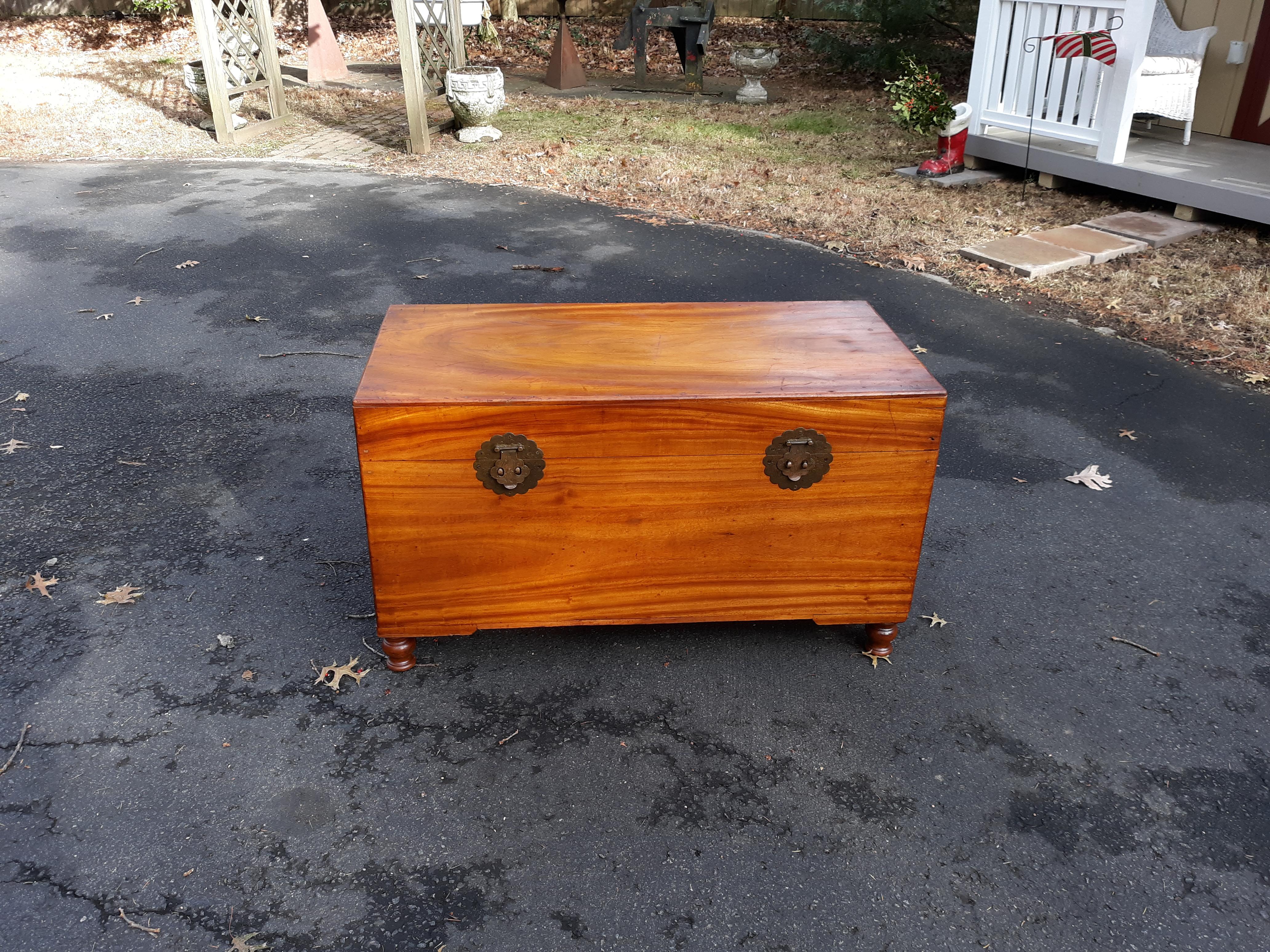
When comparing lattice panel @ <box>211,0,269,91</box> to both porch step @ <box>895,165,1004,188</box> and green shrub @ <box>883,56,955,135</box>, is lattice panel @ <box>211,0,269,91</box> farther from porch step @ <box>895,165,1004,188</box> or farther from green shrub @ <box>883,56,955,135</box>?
porch step @ <box>895,165,1004,188</box>

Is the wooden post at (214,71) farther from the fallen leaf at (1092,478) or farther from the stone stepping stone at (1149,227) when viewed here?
the fallen leaf at (1092,478)

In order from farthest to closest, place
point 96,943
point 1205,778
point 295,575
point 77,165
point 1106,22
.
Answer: point 77,165, point 1106,22, point 295,575, point 1205,778, point 96,943

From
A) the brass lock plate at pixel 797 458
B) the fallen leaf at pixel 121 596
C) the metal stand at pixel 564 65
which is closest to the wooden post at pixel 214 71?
the metal stand at pixel 564 65

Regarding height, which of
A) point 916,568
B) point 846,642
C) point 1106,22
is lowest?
point 846,642

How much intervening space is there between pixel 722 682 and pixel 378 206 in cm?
638

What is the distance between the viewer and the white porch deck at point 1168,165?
6473 mm

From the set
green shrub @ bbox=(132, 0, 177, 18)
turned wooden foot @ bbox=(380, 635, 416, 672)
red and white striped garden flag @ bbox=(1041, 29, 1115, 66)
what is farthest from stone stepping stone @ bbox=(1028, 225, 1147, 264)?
green shrub @ bbox=(132, 0, 177, 18)

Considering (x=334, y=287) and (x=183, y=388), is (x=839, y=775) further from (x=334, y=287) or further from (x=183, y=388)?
(x=334, y=287)

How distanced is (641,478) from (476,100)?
848 centimetres

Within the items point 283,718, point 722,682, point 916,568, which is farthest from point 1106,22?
point 283,718

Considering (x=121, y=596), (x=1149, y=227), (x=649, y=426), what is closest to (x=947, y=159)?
(x=1149, y=227)

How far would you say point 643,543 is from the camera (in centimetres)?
253

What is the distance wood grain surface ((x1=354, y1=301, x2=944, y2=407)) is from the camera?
2363 millimetres

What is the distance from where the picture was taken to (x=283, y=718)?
2527mm
